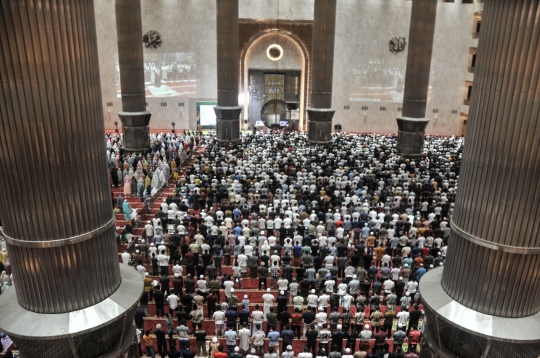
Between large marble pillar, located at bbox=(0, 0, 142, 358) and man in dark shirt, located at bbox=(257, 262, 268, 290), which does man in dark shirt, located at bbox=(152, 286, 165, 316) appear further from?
large marble pillar, located at bbox=(0, 0, 142, 358)

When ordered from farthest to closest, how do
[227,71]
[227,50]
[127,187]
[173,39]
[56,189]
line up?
[173,39] → [227,71] → [227,50] → [127,187] → [56,189]

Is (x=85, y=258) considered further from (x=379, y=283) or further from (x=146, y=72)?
(x=146, y=72)

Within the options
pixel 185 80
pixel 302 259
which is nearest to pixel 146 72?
pixel 185 80

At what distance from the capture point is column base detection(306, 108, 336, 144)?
27.3 meters

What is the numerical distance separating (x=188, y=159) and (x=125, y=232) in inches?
436

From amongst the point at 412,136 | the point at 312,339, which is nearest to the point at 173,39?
the point at 412,136

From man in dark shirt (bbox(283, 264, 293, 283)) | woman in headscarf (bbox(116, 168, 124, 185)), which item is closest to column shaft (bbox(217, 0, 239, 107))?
woman in headscarf (bbox(116, 168, 124, 185))

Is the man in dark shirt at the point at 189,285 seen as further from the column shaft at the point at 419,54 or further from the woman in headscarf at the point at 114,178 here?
the column shaft at the point at 419,54

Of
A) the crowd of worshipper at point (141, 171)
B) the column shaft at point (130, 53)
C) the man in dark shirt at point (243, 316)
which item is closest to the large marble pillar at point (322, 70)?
the crowd of worshipper at point (141, 171)

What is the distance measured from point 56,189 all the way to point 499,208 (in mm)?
5552

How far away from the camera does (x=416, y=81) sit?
24.9 metres

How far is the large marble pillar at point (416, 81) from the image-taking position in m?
24.2

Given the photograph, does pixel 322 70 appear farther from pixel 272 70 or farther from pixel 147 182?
pixel 147 182

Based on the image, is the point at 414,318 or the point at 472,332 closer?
the point at 472,332
